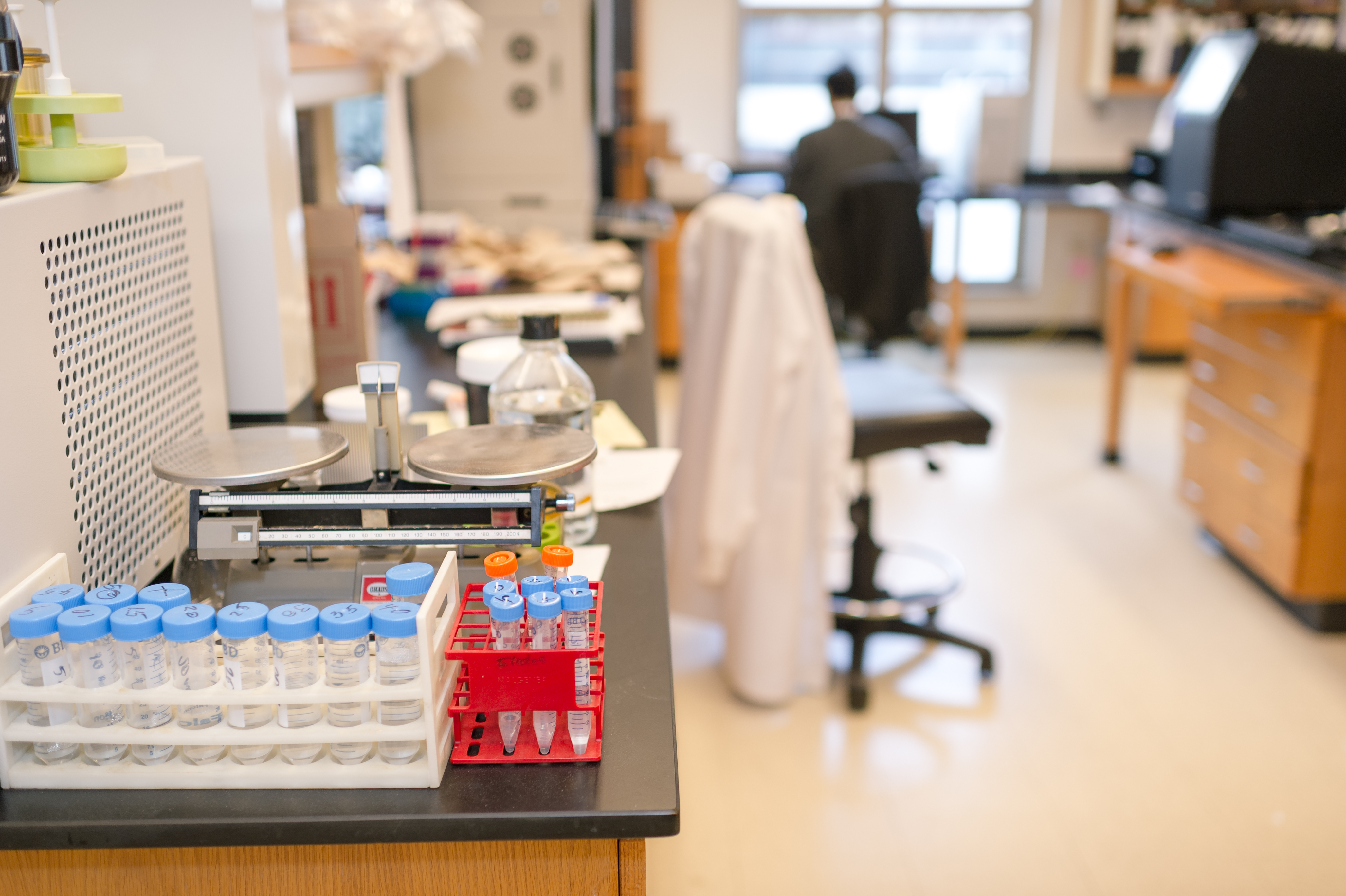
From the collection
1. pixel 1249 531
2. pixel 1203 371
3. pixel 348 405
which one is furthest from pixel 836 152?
pixel 348 405

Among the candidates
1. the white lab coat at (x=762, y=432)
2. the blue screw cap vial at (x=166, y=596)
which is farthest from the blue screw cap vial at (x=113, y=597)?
the white lab coat at (x=762, y=432)

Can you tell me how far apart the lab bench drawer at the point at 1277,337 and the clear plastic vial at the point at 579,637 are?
2.36m

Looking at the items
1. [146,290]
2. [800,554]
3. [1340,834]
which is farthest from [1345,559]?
[146,290]

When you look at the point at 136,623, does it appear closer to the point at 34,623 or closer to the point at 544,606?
the point at 34,623

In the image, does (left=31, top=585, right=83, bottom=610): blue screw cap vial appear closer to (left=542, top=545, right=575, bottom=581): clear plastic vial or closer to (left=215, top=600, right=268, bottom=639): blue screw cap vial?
(left=215, top=600, right=268, bottom=639): blue screw cap vial

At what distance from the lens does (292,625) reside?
76 centimetres

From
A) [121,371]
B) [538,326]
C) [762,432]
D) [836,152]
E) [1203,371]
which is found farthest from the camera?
[836,152]

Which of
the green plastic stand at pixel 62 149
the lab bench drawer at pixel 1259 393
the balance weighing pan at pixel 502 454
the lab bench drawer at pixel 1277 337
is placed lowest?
the lab bench drawer at pixel 1259 393

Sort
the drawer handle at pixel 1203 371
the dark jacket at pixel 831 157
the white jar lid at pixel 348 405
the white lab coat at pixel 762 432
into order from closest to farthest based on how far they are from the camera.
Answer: the white jar lid at pixel 348 405 < the white lab coat at pixel 762 432 < the drawer handle at pixel 1203 371 < the dark jacket at pixel 831 157

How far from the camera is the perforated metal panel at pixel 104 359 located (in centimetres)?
84

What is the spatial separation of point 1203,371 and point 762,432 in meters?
1.66

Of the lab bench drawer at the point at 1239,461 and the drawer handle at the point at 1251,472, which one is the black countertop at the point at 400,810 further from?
the drawer handle at the point at 1251,472

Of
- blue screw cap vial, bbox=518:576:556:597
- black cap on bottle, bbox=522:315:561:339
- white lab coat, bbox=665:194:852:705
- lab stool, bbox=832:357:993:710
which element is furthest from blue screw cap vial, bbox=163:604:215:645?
lab stool, bbox=832:357:993:710

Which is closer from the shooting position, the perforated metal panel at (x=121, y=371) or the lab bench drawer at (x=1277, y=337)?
the perforated metal panel at (x=121, y=371)
